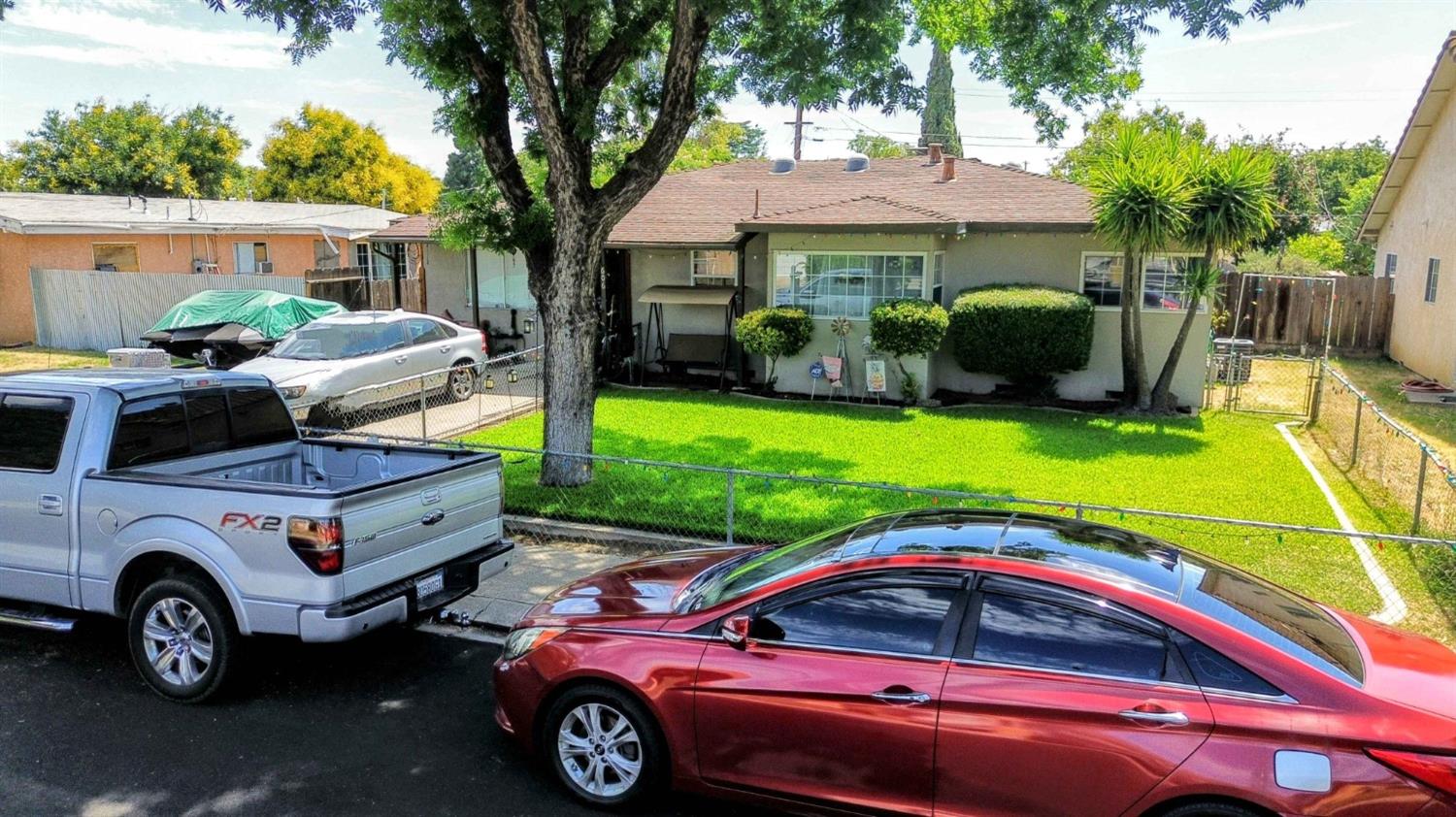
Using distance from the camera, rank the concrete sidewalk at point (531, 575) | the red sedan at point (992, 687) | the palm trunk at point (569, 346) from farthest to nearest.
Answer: the palm trunk at point (569, 346)
the concrete sidewalk at point (531, 575)
the red sedan at point (992, 687)

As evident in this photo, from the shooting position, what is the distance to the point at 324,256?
29094mm

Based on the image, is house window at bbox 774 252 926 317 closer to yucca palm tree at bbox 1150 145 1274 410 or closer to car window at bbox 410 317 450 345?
yucca palm tree at bbox 1150 145 1274 410

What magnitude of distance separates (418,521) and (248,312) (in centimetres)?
1244

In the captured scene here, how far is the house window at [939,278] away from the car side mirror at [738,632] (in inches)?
478

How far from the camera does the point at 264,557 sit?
507 centimetres

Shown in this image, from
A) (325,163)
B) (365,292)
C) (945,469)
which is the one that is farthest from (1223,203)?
(325,163)

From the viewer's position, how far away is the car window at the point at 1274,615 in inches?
143

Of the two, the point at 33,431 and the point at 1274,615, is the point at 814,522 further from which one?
the point at 33,431

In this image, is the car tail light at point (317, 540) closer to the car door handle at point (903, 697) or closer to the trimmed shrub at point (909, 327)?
the car door handle at point (903, 697)

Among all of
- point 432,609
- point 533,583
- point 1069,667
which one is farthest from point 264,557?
point 1069,667

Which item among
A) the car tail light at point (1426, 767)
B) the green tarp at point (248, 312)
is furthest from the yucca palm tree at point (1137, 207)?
the green tarp at point (248, 312)

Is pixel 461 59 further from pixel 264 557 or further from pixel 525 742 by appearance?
pixel 525 742

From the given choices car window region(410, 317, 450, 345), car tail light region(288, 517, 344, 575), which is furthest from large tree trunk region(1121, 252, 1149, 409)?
car tail light region(288, 517, 344, 575)

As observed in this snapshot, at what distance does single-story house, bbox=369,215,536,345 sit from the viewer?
19.4m
